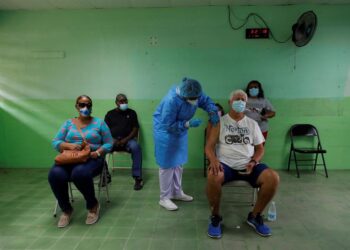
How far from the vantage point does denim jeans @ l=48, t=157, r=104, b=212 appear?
83.6 inches

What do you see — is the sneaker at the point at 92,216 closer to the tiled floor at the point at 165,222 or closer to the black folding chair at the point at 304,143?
the tiled floor at the point at 165,222

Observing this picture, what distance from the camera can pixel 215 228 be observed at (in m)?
2.01

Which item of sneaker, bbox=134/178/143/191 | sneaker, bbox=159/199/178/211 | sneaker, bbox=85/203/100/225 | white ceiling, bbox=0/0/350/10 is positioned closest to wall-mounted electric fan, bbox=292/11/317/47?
white ceiling, bbox=0/0/350/10

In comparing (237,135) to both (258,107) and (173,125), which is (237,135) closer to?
(173,125)

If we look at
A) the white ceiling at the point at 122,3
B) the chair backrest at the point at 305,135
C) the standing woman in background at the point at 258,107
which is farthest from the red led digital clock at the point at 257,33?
the chair backrest at the point at 305,135

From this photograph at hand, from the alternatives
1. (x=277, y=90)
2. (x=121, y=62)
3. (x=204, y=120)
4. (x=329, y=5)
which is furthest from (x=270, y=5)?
(x=121, y=62)

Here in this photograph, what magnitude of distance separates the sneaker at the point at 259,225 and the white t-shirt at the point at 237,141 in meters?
0.46

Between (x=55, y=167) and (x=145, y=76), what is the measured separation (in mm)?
1929

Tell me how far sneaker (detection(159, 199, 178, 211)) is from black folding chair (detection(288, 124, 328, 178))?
6.60 feet

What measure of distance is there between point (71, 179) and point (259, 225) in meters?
1.73

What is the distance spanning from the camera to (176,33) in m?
3.48

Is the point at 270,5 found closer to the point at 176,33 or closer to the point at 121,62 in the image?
the point at 176,33

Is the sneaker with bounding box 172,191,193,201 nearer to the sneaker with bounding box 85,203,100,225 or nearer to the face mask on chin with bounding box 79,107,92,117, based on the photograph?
the sneaker with bounding box 85,203,100,225

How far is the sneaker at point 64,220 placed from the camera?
2154 millimetres
